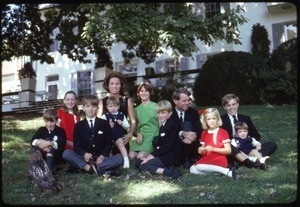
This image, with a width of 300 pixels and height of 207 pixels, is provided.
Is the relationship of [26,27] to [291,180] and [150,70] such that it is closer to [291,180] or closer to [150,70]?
[150,70]

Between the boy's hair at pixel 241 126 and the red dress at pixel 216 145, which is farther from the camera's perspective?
the boy's hair at pixel 241 126

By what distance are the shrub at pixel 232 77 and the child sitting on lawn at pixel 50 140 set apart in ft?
24.6

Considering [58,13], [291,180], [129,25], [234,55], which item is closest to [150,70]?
[58,13]

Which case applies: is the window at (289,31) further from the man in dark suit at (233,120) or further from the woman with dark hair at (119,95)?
the woman with dark hair at (119,95)

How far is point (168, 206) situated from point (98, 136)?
1820 mm

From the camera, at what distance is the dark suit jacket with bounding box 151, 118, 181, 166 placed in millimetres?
4863

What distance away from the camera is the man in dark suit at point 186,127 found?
4.97 m

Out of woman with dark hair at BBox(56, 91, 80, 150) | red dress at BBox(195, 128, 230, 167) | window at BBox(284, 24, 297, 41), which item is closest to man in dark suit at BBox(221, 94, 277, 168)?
red dress at BBox(195, 128, 230, 167)

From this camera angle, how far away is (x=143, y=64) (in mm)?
19359

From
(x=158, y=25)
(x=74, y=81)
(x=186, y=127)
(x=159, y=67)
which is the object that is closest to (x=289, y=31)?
(x=159, y=67)

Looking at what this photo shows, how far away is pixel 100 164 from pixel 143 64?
15.0 m

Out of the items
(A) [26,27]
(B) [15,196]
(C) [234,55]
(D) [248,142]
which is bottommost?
(B) [15,196]

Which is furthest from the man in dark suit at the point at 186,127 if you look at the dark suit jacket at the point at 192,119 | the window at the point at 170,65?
the window at the point at 170,65

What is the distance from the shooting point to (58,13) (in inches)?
579
